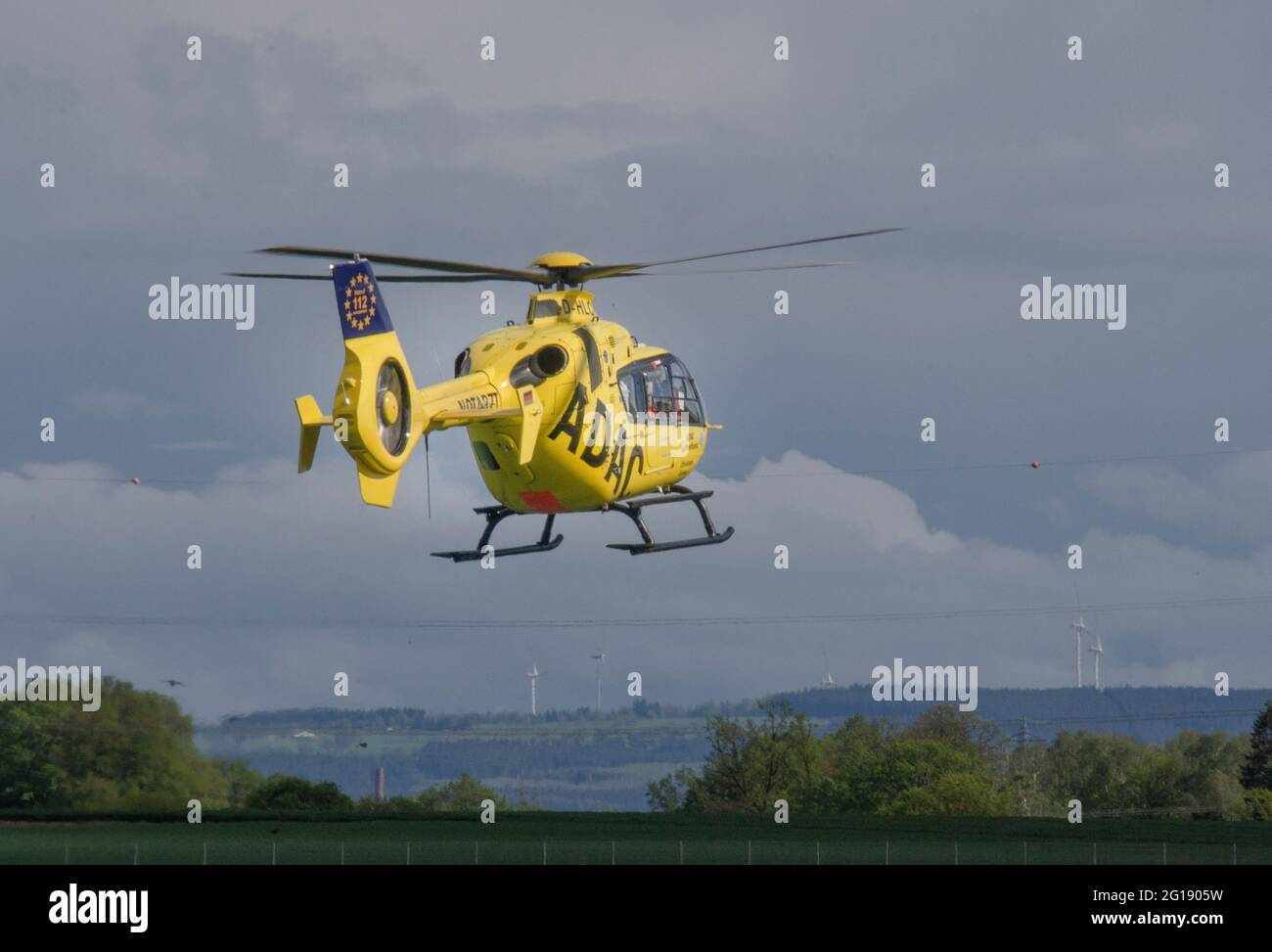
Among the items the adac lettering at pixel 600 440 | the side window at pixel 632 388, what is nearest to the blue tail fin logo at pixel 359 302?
the adac lettering at pixel 600 440

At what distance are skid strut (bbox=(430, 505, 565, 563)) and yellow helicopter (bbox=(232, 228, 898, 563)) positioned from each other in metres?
0.04

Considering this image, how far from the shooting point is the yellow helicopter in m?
42.1

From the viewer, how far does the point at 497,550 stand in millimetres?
50719

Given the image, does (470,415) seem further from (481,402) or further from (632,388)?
(632,388)

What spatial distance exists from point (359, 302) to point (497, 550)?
998 cm

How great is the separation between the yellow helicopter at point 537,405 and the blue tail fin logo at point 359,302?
0.03 meters

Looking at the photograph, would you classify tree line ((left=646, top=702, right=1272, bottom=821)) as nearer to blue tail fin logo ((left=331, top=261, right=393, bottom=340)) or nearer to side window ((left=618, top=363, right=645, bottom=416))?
side window ((left=618, top=363, right=645, bottom=416))

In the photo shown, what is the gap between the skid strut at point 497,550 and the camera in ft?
165

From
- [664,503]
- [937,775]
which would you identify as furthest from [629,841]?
[937,775]

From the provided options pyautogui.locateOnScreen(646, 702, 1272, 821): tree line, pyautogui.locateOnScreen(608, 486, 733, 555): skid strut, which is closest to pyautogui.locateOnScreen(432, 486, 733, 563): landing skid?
pyautogui.locateOnScreen(608, 486, 733, 555): skid strut

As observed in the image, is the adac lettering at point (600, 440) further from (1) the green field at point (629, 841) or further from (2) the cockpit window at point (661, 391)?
(1) the green field at point (629, 841)
